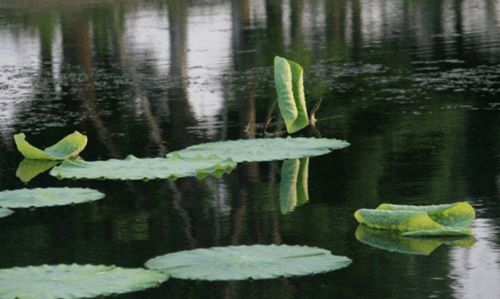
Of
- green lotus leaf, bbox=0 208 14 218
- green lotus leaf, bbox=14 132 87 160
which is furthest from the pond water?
green lotus leaf, bbox=14 132 87 160

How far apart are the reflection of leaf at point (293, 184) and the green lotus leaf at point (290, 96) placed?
161cm

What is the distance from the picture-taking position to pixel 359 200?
442 inches

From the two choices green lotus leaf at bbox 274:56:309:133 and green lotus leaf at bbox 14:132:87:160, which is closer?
green lotus leaf at bbox 14:132:87:160

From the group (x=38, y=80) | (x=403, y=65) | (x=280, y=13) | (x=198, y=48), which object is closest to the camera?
(x=403, y=65)

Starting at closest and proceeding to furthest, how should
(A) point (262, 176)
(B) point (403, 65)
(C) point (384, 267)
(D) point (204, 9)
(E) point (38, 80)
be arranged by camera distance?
(C) point (384, 267), (A) point (262, 176), (B) point (403, 65), (E) point (38, 80), (D) point (204, 9)

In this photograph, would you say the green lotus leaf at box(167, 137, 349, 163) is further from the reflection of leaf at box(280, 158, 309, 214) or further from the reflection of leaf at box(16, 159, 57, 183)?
the reflection of leaf at box(16, 159, 57, 183)

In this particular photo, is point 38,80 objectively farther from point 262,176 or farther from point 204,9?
point 204,9

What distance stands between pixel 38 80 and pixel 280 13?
14.6 m

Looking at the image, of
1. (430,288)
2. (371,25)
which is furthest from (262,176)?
(371,25)

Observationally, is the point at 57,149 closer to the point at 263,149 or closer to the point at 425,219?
the point at 263,149

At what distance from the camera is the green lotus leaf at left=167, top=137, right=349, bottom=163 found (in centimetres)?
1355

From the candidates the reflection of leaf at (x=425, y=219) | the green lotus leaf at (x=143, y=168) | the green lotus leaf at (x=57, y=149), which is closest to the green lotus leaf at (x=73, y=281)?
the reflection of leaf at (x=425, y=219)

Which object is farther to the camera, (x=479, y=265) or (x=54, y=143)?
(x=54, y=143)

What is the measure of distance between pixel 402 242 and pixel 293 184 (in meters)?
2.54
